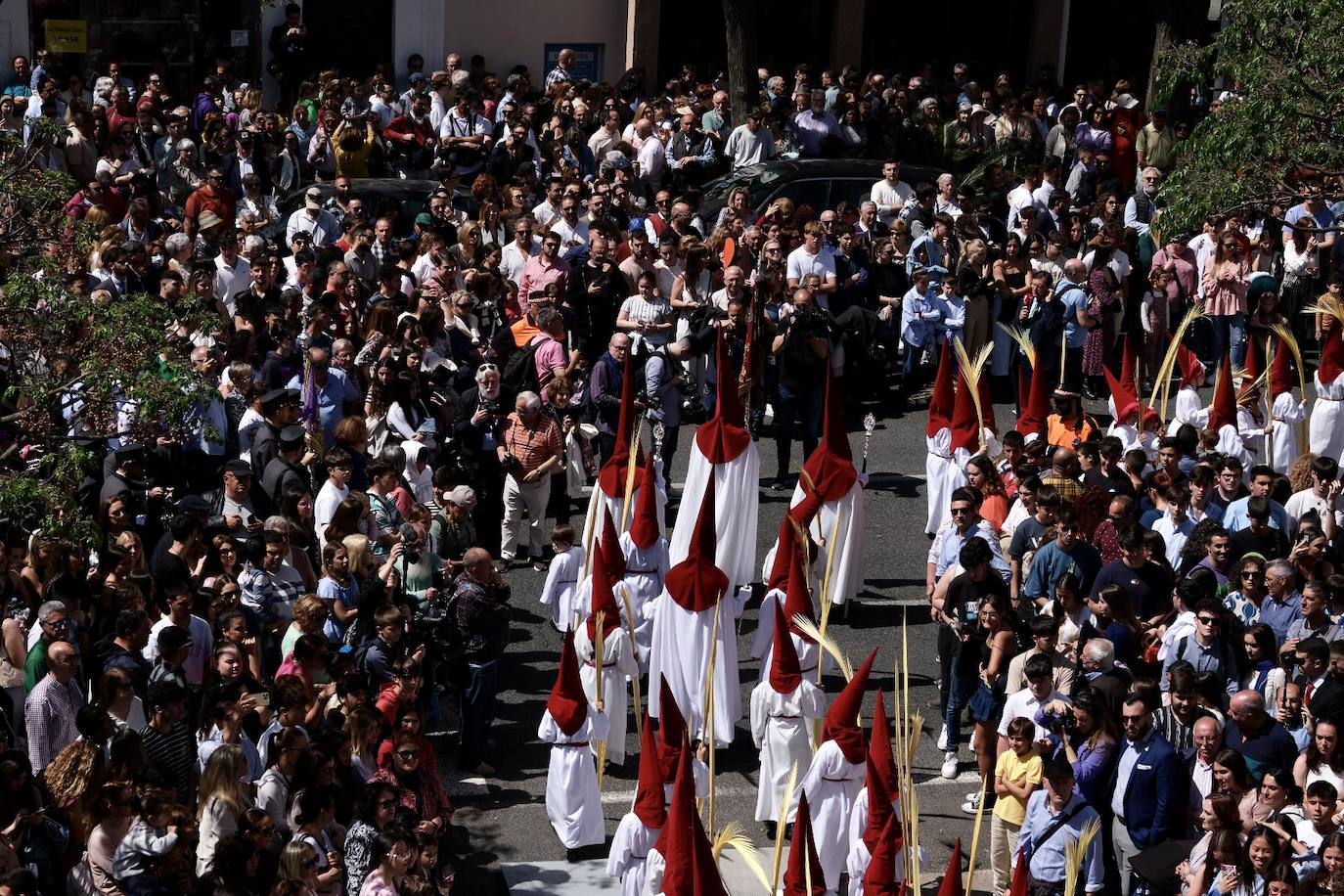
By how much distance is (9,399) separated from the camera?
431 inches

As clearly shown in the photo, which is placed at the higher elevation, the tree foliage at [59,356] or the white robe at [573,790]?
the tree foliage at [59,356]

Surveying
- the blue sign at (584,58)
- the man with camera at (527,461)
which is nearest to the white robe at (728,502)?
the man with camera at (527,461)

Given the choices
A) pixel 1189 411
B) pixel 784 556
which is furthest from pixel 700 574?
pixel 1189 411

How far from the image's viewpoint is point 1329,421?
16969 mm

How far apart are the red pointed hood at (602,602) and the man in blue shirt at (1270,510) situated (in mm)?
4257

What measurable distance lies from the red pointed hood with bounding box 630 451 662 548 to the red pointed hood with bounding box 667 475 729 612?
1.68 feet

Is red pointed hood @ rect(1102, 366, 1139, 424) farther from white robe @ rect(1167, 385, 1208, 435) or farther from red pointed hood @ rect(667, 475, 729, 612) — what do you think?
red pointed hood @ rect(667, 475, 729, 612)

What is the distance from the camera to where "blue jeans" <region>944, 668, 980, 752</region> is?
43.1ft

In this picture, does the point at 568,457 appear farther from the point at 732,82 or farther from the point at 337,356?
the point at 732,82

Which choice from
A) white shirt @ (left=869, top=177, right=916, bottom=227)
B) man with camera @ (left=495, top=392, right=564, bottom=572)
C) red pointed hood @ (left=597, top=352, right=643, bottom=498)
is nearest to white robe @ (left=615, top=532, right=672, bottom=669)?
red pointed hood @ (left=597, top=352, right=643, bottom=498)

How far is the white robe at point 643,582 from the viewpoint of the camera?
45.2 feet

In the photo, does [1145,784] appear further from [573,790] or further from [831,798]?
[573,790]

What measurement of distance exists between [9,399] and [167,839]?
2.57m

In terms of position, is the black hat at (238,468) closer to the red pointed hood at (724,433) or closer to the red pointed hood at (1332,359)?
the red pointed hood at (724,433)
